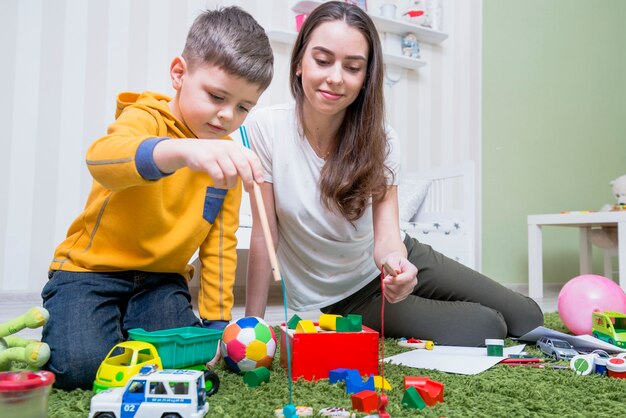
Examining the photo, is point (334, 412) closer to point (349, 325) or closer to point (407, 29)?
point (349, 325)

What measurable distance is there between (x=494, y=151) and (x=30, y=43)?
2438 millimetres

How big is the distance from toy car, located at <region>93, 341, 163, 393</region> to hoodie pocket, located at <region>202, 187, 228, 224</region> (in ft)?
1.04

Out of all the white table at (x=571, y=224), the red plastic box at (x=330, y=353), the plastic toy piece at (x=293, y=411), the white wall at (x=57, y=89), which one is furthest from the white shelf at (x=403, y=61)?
the plastic toy piece at (x=293, y=411)

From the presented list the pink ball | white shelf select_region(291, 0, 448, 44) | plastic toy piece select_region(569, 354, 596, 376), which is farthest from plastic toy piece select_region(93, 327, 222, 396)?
A: white shelf select_region(291, 0, 448, 44)

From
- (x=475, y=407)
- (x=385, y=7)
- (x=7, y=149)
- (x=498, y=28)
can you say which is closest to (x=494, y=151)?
(x=498, y=28)

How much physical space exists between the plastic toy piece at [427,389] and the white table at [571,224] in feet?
5.93

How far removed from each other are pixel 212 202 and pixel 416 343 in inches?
21.5

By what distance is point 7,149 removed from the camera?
209 centimetres

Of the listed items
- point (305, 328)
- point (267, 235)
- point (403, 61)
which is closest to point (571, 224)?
point (403, 61)

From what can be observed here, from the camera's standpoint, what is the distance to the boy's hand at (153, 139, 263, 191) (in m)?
0.65

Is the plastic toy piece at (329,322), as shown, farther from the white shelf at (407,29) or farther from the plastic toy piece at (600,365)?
the white shelf at (407,29)

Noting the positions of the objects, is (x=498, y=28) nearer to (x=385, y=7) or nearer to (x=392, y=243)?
(x=385, y=7)

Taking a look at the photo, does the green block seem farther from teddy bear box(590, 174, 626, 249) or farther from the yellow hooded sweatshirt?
teddy bear box(590, 174, 626, 249)

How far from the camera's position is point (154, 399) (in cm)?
63
